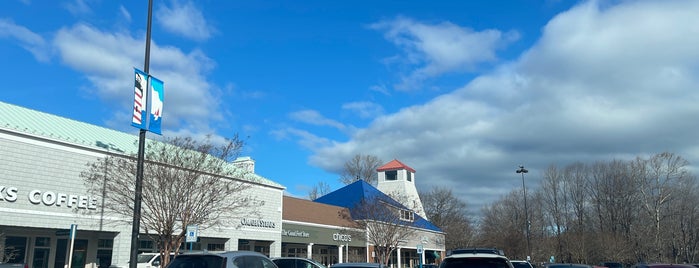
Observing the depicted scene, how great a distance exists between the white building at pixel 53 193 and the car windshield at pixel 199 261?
14523 millimetres

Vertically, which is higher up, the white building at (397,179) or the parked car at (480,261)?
the white building at (397,179)

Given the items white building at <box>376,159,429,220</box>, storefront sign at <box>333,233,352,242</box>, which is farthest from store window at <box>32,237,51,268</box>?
white building at <box>376,159,429,220</box>

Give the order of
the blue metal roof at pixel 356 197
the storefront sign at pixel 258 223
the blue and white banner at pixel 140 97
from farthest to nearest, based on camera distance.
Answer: the blue metal roof at pixel 356 197 < the storefront sign at pixel 258 223 < the blue and white banner at pixel 140 97

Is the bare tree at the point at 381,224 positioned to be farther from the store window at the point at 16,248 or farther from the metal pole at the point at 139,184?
the metal pole at the point at 139,184

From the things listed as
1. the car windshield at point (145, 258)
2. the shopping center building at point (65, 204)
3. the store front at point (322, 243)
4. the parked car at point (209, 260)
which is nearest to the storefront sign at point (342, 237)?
the store front at point (322, 243)

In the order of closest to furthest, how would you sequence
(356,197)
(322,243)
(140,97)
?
1. (140,97)
2. (322,243)
3. (356,197)

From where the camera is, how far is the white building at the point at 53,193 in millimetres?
22422

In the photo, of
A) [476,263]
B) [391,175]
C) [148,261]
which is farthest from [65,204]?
[391,175]

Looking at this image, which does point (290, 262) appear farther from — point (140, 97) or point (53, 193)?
point (53, 193)

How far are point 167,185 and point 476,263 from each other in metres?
14.5

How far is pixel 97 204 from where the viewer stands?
83.8 ft

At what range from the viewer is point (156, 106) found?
17391 millimetres

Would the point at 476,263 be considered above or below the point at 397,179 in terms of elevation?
below

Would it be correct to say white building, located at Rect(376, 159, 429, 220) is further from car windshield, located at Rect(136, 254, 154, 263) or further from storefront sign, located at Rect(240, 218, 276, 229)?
car windshield, located at Rect(136, 254, 154, 263)
